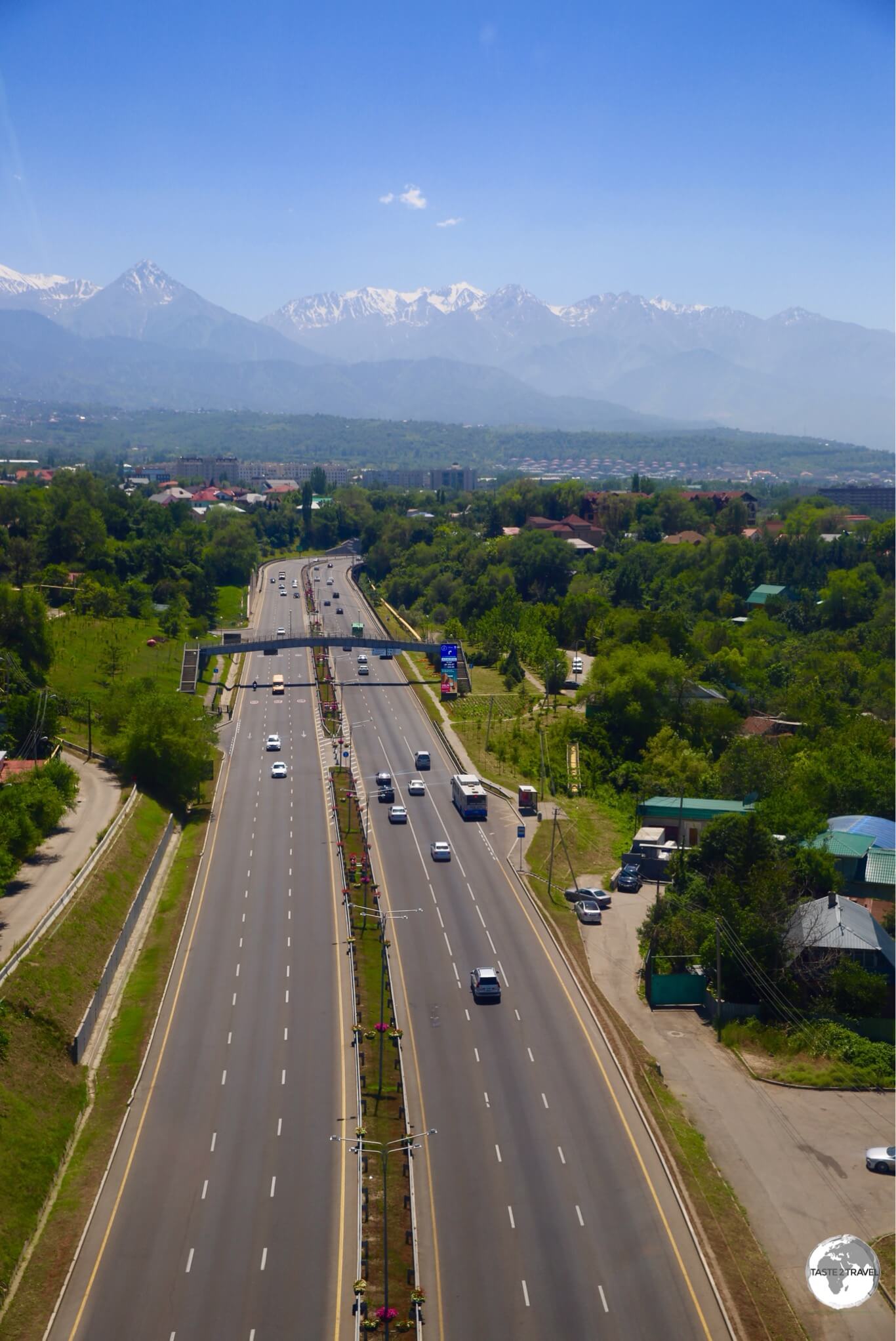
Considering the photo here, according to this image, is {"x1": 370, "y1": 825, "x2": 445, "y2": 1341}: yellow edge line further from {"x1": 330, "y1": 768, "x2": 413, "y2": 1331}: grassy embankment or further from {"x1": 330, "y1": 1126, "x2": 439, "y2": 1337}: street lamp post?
{"x1": 330, "y1": 768, "x2": 413, "y2": 1331}: grassy embankment

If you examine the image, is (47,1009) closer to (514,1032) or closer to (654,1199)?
(514,1032)

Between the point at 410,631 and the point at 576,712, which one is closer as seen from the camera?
the point at 576,712

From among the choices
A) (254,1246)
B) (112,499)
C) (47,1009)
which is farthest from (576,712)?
(112,499)

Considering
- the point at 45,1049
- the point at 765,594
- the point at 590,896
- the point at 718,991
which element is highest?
the point at 765,594

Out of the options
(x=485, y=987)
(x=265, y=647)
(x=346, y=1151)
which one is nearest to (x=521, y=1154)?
(x=346, y=1151)

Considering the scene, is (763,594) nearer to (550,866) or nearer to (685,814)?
(685,814)
